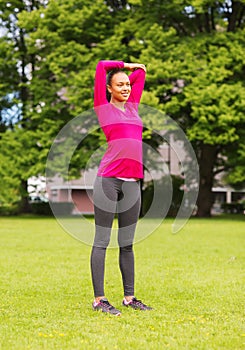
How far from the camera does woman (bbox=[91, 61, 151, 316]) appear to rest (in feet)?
17.6

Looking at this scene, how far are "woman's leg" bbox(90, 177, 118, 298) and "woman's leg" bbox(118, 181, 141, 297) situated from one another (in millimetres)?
93

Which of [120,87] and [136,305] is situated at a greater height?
[120,87]

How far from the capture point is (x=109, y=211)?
5379 mm

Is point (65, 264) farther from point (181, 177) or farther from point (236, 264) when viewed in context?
point (181, 177)

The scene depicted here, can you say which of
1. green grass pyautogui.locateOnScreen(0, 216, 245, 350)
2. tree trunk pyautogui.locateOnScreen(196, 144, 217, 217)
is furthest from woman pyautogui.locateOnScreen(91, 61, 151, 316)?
tree trunk pyautogui.locateOnScreen(196, 144, 217, 217)

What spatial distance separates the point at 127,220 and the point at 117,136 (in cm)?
77

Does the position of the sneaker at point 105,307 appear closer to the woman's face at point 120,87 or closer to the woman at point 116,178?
the woman at point 116,178

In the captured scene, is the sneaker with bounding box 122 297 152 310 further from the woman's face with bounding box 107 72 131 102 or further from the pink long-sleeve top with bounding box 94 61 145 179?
the woman's face with bounding box 107 72 131 102

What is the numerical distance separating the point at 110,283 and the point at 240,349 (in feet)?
10.8

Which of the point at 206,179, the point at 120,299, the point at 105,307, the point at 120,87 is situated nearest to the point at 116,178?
the point at 120,87

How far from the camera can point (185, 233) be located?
16.1 metres

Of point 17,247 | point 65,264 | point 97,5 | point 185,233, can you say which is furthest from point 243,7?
point 65,264

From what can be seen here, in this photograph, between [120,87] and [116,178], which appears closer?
[116,178]

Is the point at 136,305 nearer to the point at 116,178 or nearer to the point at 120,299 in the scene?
the point at 120,299
